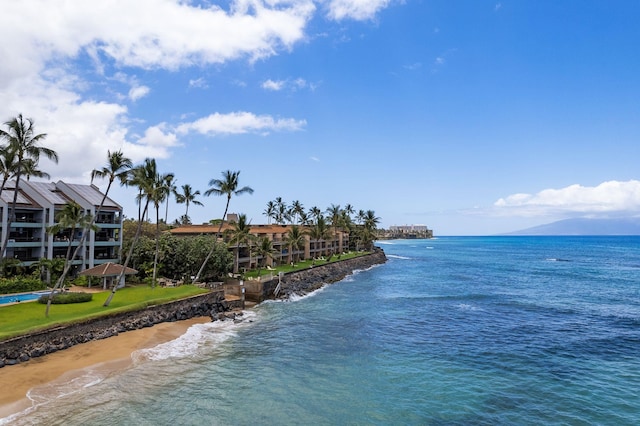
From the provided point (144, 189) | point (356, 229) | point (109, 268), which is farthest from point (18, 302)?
point (356, 229)

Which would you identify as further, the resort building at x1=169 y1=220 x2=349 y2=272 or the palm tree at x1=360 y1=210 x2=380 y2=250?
the palm tree at x1=360 y1=210 x2=380 y2=250

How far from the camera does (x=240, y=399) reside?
20875 mm

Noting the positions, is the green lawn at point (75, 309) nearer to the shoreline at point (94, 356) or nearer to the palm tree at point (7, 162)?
the shoreline at point (94, 356)

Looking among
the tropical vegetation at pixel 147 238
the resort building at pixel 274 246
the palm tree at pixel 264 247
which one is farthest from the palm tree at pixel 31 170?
the palm tree at pixel 264 247

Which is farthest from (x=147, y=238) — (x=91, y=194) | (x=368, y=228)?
(x=368, y=228)

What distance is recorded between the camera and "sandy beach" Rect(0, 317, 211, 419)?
65.6 ft

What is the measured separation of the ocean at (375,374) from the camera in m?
19.2

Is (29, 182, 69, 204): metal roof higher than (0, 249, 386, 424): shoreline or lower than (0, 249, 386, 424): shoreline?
higher

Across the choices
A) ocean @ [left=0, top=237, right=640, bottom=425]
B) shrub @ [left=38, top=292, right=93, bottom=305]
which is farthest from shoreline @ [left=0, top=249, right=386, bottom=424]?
shrub @ [left=38, top=292, right=93, bottom=305]

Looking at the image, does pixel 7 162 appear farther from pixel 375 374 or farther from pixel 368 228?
pixel 368 228

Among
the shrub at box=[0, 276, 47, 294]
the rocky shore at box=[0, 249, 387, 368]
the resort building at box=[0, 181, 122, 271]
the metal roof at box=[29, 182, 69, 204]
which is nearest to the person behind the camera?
the rocky shore at box=[0, 249, 387, 368]

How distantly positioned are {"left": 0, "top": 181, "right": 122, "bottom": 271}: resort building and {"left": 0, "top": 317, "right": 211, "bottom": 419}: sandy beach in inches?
839

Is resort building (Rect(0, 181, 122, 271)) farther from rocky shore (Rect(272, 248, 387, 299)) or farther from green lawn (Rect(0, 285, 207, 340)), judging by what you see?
rocky shore (Rect(272, 248, 387, 299))

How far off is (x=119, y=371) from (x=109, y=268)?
22333mm
